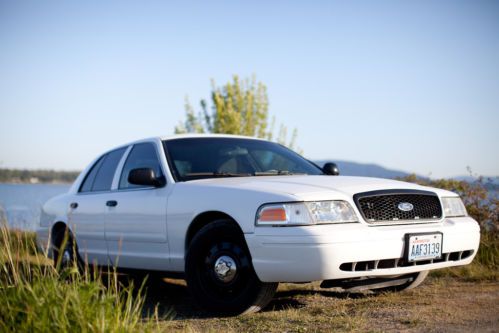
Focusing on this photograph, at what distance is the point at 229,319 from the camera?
4582 mm

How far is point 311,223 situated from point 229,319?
3.30 feet

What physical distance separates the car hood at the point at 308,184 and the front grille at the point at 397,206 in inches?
2.9

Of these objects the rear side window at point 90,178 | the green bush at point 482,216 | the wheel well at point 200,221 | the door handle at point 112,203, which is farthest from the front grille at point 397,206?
the rear side window at point 90,178

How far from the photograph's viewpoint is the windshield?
18.1 ft

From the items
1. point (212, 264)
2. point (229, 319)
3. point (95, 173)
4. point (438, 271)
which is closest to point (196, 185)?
point (212, 264)

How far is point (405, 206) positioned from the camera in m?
4.68

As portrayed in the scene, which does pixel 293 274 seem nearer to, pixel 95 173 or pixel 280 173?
pixel 280 173

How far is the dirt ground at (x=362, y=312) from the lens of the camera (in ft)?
13.7

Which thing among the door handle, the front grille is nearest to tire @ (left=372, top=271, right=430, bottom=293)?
the front grille

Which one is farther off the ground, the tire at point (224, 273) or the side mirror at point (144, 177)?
the side mirror at point (144, 177)

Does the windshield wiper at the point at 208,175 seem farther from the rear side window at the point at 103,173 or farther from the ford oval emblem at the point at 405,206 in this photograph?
the ford oval emblem at the point at 405,206

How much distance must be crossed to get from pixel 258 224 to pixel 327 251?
0.54 m

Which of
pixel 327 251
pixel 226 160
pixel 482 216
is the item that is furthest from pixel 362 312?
pixel 482 216

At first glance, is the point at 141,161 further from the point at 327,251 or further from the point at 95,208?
the point at 327,251
